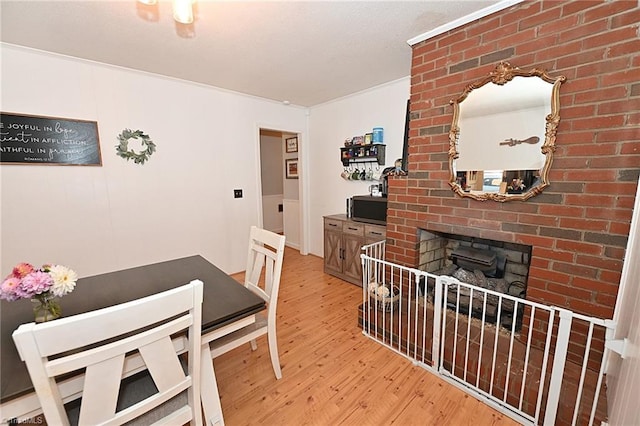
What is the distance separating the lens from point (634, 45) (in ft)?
A: 4.32

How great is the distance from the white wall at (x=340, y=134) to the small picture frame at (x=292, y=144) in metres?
0.65

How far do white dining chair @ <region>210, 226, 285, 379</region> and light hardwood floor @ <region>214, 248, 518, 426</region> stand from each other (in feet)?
0.58

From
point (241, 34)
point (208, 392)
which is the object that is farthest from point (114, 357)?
point (241, 34)

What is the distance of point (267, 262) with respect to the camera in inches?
70.9

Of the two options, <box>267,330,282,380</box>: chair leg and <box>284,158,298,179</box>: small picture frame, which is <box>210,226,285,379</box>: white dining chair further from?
<box>284,158,298,179</box>: small picture frame

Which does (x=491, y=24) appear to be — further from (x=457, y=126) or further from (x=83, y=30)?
(x=83, y=30)

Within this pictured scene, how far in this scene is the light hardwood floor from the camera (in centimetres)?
150

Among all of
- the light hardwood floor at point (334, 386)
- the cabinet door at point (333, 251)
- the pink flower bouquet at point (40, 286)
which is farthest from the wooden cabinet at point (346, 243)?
the pink flower bouquet at point (40, 286)

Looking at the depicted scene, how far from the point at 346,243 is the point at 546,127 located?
87.3 inches

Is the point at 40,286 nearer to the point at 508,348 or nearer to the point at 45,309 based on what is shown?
the point at 45,309

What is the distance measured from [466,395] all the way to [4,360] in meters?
2.27

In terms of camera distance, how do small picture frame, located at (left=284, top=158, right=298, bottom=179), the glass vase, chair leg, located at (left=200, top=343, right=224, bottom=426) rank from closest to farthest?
the glass vase < chair leg, located at (left=200, top=343, right=224, bottom=426) < small picture frame, located at (left=284, top=158, right=298, bottom=179)

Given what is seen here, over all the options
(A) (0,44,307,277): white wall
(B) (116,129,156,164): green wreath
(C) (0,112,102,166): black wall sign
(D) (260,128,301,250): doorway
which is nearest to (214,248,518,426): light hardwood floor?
(A) (0,44,307,277): white wall

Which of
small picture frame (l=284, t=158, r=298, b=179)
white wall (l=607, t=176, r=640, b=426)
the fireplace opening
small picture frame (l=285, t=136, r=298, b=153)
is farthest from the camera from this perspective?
small picture frame (l=284, t=158, r=298, b=179)
